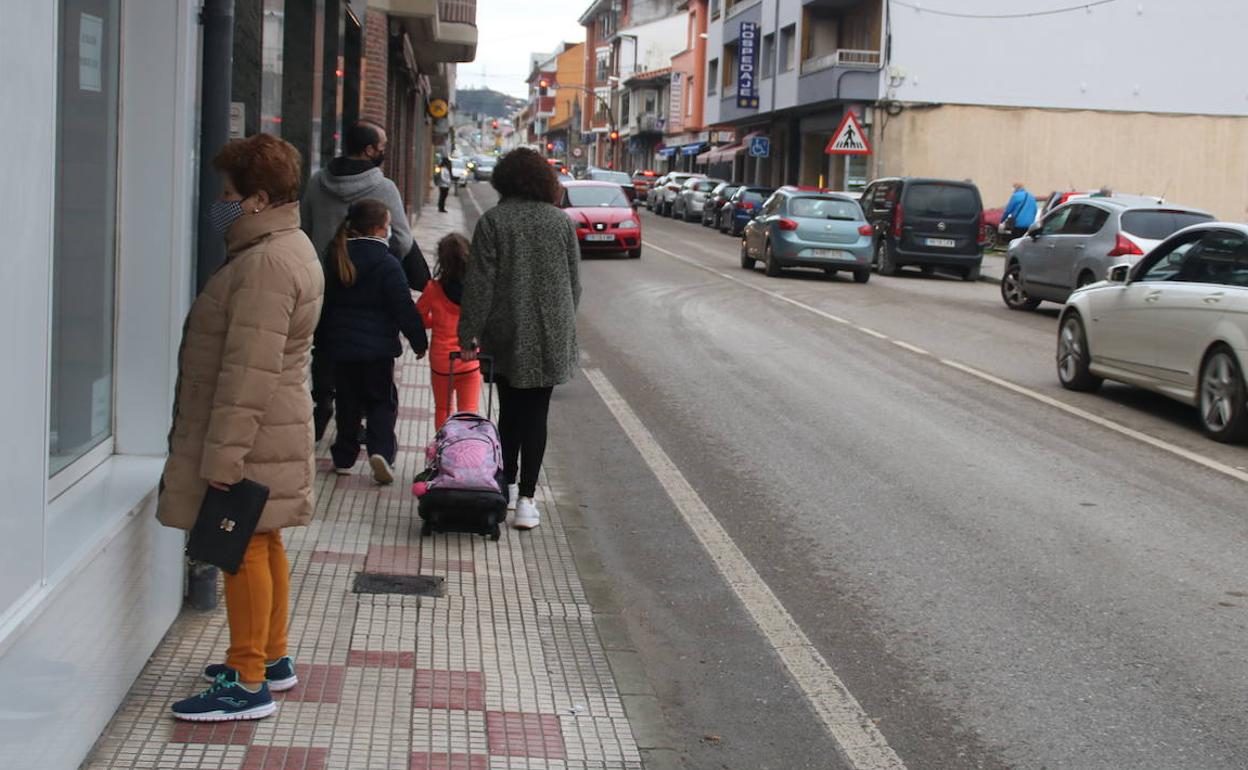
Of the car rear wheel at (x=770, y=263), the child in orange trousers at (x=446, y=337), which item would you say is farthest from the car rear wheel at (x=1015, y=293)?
the child in orange trousers at (x=446, y=337)

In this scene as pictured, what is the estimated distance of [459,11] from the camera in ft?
83.1

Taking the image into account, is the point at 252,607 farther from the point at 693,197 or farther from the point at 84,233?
the point at 693,197

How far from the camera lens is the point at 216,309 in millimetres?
4391

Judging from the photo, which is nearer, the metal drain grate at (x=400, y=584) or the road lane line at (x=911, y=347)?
the metal drain grate at (x=400, y=584)

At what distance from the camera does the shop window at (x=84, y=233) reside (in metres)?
4.38

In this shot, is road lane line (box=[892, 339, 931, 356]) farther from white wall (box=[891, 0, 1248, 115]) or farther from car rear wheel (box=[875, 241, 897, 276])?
white wall (box=[891, 0, 1248, 115])

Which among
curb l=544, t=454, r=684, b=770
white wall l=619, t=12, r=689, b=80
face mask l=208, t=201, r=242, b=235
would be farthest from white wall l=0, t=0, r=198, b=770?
white wall l=619, t=12, r=689, b=80

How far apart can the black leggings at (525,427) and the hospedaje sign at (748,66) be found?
1910 inches

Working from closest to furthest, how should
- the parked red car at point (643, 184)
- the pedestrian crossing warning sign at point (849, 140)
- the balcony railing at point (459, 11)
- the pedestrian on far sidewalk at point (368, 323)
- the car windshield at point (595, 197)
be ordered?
the pedestrian on far sidewalk at point (368, 323)
the balcony railing at point (459, 11)
the car windshield at point (595, 197)
the pedestrian crossing warning sign at point (849, 140)
the parked red car at point (643, 184)

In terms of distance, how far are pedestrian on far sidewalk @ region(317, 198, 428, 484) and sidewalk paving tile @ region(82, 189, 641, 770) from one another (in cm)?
79

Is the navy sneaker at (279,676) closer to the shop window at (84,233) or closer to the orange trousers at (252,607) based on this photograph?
the orange trousers at (252,607)

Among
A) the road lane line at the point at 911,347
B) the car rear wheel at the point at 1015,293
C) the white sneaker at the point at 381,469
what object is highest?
the car rear wheel at the point at 1015,293

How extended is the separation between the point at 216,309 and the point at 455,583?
2227mm

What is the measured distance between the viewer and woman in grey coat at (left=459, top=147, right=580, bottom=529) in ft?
23.0
